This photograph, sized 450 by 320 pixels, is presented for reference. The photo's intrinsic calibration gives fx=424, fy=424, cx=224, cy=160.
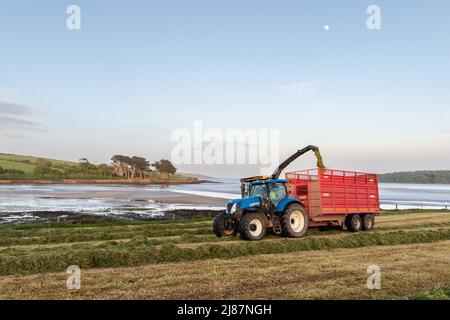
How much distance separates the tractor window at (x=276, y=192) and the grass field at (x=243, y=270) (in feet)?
7.32

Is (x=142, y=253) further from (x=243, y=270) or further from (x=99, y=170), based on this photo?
(x=99, y=170)

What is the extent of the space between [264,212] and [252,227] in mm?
897

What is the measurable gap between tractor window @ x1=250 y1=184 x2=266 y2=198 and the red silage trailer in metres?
1.46

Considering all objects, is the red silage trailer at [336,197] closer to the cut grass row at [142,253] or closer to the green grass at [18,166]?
the cut grass row at [142,253]

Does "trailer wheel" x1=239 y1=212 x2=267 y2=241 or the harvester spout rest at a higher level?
the harvester spout

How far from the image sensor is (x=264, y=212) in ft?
49.9

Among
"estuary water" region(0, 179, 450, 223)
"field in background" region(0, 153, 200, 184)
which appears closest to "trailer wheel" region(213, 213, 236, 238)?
"estuary water" region(0, 179, 450, 223)

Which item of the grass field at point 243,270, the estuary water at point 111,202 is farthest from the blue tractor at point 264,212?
the estuary water at point 111,202

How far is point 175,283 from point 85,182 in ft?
401

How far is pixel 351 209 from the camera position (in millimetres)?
17828

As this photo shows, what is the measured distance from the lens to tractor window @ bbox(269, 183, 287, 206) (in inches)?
611

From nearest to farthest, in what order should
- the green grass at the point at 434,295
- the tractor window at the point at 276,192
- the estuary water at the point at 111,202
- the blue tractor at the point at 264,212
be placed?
the green grass at the point at 434,295
the blue tractor at the point at 264,212
the tractor window at the point at 276,192
the estuary water at the point at 111,202

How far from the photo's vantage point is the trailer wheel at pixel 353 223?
58.2 feet

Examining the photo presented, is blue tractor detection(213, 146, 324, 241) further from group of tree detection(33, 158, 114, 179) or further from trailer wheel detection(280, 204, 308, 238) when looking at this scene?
group of tree detection(33, 158, 114, 179)
